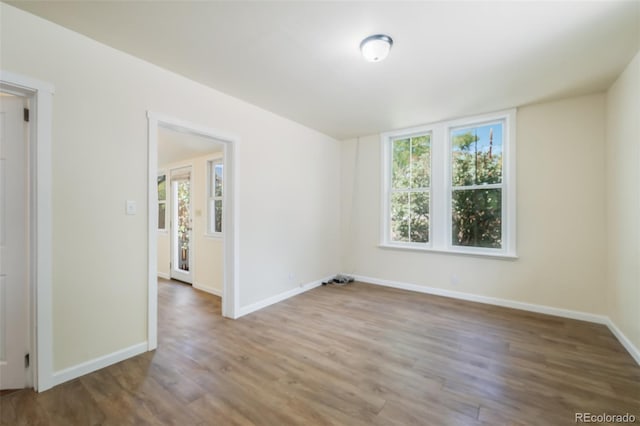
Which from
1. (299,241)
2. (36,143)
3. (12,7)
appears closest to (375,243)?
(299,241)

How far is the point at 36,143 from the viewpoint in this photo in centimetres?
195

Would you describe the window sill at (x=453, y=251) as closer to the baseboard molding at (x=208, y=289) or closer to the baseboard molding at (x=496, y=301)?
the baseboard molding at (x=496, y=301)

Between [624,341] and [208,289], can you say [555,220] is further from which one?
[208,289]

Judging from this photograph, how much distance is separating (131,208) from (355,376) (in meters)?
2.34

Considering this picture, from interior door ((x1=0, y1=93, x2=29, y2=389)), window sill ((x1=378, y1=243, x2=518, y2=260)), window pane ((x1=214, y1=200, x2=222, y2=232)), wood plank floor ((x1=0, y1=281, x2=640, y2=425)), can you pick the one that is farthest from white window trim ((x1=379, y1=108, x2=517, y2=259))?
interior door ((x1=0, y1=93, x2=29, y2=389))

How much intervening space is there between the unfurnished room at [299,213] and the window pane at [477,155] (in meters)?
0.03

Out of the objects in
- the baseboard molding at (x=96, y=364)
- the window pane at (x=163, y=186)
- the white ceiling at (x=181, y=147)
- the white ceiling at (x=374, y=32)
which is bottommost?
the baseboard molding at (x=96, y=364)

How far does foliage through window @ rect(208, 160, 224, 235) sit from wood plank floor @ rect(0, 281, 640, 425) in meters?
1.61

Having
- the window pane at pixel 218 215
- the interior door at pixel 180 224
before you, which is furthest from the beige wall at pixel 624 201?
the interior door at pixel 180 224

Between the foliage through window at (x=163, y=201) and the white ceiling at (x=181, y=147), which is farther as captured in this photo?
the foliage through window at (x=163, y=201)

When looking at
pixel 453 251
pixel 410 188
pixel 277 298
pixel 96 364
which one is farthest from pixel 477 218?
pixel 96 364

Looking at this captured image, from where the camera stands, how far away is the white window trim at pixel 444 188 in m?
3.69

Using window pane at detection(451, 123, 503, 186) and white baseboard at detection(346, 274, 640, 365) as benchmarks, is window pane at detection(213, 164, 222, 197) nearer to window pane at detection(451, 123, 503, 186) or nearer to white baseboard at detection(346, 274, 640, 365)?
white baseboard at detection(346, 274, 640, 365)

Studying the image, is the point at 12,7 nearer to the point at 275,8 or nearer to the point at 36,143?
the point at 36,143
